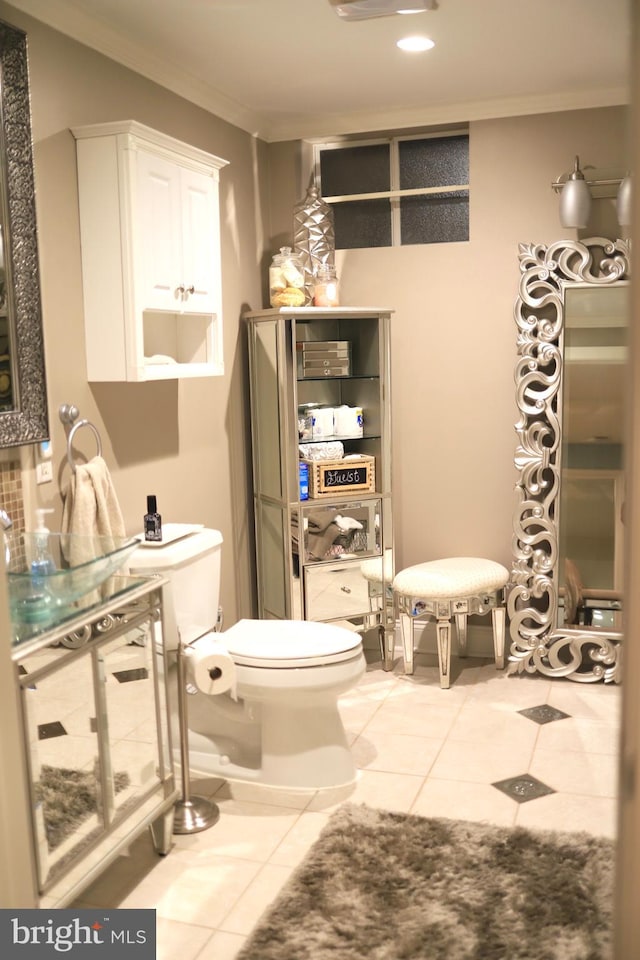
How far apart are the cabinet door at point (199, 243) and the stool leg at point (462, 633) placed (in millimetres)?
1754

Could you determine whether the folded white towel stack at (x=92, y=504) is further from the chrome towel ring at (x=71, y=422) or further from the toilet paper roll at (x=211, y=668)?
the toilet paper roll at (x=211, y=668)

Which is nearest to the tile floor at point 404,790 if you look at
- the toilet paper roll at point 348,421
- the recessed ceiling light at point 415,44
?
the toilet paper roll at point 348,421

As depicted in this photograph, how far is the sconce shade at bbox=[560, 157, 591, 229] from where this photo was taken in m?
3.66

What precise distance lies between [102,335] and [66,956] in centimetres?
178

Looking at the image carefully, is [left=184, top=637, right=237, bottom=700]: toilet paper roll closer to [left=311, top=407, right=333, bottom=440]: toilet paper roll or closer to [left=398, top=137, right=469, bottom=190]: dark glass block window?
[left=311, top=407, right=333, bottom=440]: toilet paper roll

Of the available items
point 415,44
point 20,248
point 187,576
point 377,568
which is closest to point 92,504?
point 187,576

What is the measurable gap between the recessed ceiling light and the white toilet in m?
1.78

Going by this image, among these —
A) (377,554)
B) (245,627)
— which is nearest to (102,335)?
(245,627)

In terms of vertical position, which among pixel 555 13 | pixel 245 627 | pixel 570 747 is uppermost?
pixel 555 13

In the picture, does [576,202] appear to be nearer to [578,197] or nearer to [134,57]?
[578,197]

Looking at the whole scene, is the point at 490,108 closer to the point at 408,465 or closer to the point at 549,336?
the point at 549,336

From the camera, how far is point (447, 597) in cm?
379

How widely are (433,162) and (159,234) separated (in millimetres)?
1632

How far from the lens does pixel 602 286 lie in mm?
3748
